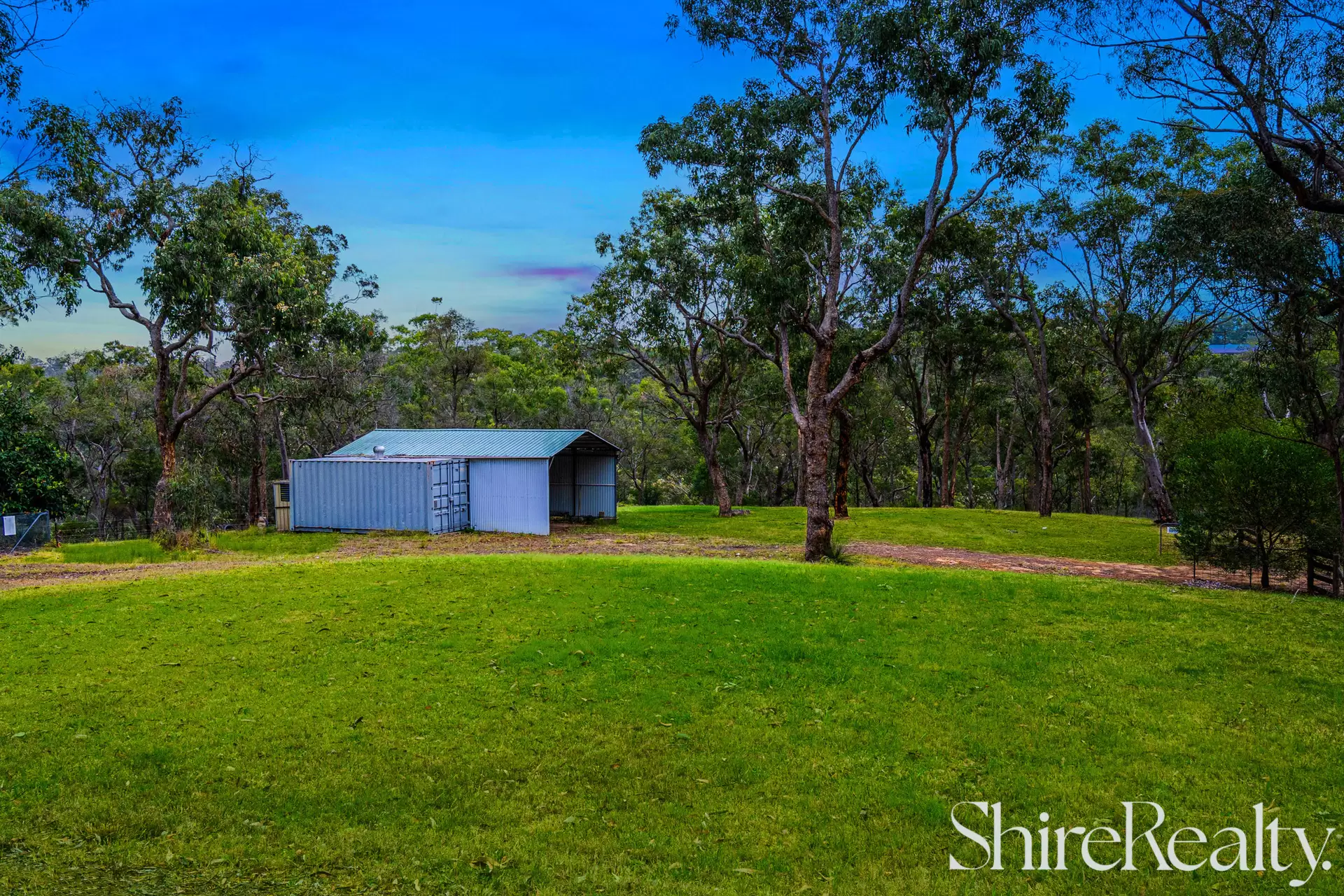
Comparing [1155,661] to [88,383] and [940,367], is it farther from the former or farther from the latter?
[88,383]

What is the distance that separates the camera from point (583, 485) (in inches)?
1201

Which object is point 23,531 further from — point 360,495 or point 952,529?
point 952,529

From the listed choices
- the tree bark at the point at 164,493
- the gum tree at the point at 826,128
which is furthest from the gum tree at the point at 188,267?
the gum tree at the point at 826,128

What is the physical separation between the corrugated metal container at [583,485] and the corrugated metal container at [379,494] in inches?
209

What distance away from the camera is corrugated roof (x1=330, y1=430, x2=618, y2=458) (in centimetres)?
2620

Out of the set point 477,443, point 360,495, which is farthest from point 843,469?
point 360,495

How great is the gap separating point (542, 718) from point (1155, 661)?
23.4ft

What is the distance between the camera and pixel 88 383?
41.0 m

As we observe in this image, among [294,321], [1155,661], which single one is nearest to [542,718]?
[1155,661]

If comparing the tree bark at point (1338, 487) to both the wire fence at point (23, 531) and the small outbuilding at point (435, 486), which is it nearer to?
the small outbuilding at point (435, 486)

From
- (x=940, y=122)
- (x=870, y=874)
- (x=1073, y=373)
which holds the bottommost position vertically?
(x=870, y=874)

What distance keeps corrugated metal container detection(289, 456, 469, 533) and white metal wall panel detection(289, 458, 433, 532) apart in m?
0.02

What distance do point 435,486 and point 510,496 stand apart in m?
2.43

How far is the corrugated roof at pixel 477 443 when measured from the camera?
2620cm
